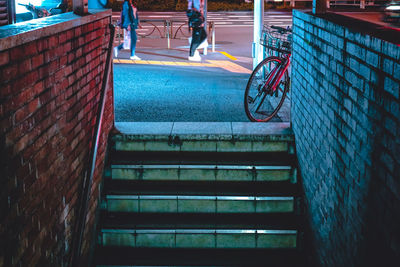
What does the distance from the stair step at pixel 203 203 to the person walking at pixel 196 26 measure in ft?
24.9

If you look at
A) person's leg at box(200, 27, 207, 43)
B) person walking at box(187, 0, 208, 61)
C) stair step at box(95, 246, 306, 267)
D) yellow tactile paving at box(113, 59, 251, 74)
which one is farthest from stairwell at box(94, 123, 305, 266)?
person's leg at box(200, 27, 207, 43)

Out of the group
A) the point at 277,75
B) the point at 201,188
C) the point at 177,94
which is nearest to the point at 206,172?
Answer: the point at 201,188

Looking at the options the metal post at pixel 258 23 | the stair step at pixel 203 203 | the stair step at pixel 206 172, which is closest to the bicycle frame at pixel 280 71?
the stair step at pixel 206 172

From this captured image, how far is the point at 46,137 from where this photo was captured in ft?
13.0

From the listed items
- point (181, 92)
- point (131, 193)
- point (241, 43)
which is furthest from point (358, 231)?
point (241, 43)

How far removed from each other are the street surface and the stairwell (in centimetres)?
134

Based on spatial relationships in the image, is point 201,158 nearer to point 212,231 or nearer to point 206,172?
point 206,172

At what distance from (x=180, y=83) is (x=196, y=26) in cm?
299

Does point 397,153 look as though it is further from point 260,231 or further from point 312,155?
point 260,231

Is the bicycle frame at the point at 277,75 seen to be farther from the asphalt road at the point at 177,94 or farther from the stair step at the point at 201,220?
the stair step at the point at 201,220

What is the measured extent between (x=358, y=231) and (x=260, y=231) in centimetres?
175

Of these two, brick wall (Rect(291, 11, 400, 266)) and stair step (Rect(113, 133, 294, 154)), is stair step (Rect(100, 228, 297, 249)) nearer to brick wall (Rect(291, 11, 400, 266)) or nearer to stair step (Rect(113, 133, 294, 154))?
brick wall (Rect(291, 11, 400, 266))

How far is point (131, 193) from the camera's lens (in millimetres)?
5594

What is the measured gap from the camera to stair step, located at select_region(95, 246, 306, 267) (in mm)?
5074
